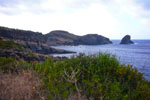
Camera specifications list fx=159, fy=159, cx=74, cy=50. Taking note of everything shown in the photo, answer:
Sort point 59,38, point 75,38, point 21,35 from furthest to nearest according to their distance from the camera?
point 75,38, point 59,38, point 21,35

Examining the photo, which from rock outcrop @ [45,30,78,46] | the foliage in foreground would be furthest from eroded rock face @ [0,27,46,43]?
the foliage in foreground

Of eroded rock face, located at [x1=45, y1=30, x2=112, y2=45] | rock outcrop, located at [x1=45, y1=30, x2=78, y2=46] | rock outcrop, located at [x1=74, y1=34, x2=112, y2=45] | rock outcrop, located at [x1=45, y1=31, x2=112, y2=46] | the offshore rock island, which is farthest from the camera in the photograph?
rock outcrop, located at [x1=74, y1=34, x2=112, y2=45]

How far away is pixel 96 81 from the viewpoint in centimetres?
441

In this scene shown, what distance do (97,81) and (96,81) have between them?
12 centimetres

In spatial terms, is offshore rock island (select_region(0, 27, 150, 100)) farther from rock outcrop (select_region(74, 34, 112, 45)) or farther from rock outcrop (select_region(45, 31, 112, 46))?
rock outcrop (select_region(74, 34, 112, 45))

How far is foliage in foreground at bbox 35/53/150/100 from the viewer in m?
4.27

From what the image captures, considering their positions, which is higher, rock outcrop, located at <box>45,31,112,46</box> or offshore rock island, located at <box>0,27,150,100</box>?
rock outcrop, located at <box>45,31,112,46</box>

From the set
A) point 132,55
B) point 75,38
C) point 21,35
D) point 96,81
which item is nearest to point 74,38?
point 75,38

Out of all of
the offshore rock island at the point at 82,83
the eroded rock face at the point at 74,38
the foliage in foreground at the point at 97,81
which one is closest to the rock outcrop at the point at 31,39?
the offshore rock island at the point at 82,83

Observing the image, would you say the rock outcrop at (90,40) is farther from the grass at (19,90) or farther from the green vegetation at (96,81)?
the grass at (19,90)

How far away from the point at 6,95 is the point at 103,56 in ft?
11.9

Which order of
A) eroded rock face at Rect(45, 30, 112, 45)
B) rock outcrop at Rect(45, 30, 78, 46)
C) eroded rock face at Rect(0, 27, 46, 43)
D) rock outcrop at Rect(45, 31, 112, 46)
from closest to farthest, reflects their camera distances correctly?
1. eroded rock face at Rect(0, 27, 46, 43)
2. rock outcrop at Rect(45, 30, 78, 46)
3. eroded rock face at Rect(45, 30, 112, 45)
4. rock outcrop at Rect(45, 31, 112, 46)

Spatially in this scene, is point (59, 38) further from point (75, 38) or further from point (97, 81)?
point (97, 81)

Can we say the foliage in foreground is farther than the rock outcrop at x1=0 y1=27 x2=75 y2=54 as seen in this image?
No
